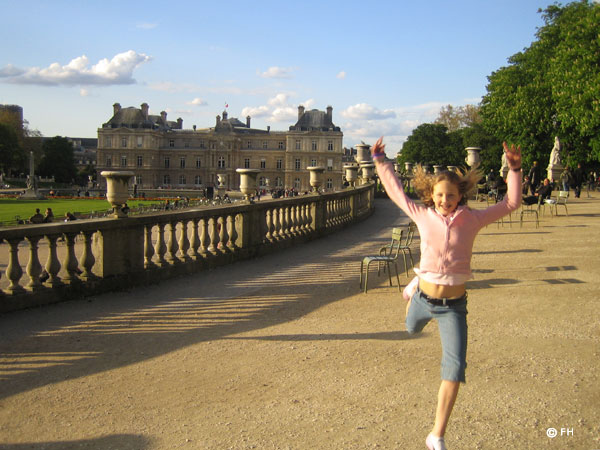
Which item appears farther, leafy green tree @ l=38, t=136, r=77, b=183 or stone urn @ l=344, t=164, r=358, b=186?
leafy green tree @ l=38, t=136, r=77, b=183

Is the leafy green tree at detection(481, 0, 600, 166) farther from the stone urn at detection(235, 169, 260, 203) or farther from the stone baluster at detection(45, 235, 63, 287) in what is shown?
the stone baluster at detection(45, 235, 63, 287)

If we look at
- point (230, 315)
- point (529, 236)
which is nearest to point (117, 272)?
point (230, 315)

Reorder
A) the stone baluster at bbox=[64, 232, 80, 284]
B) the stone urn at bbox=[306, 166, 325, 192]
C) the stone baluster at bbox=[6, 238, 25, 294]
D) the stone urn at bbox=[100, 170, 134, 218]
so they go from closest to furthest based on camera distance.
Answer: the stone baluster at bbox=[6, 238, 25, 294]
the stone baluster at bbox=[64, 232, 80, 284]
the stone urn at bbox=[100, 170, 134, 218]
the stone urn at bbox=[306, 166, 325, 192]

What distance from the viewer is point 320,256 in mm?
11781

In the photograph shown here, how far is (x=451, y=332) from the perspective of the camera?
3.41 metres

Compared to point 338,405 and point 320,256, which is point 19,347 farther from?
point 320,256

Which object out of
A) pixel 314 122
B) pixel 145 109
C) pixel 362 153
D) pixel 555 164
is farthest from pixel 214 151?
pixel 555 164

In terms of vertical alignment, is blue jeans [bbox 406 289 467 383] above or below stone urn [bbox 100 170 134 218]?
below

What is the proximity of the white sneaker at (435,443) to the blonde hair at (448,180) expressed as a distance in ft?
4.71

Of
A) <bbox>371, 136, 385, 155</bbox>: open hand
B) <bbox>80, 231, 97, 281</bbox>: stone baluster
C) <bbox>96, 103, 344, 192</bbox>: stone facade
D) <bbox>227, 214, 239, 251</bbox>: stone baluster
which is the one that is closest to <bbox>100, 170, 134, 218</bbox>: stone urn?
<bbox>80, 231, 97, 281</bbox>: stone baluster

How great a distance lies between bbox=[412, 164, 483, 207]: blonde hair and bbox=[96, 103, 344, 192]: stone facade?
373ft

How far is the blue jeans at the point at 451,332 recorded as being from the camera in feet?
11.0

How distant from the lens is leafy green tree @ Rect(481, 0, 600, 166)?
89.6 feet

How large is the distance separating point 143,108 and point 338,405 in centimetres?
12746
